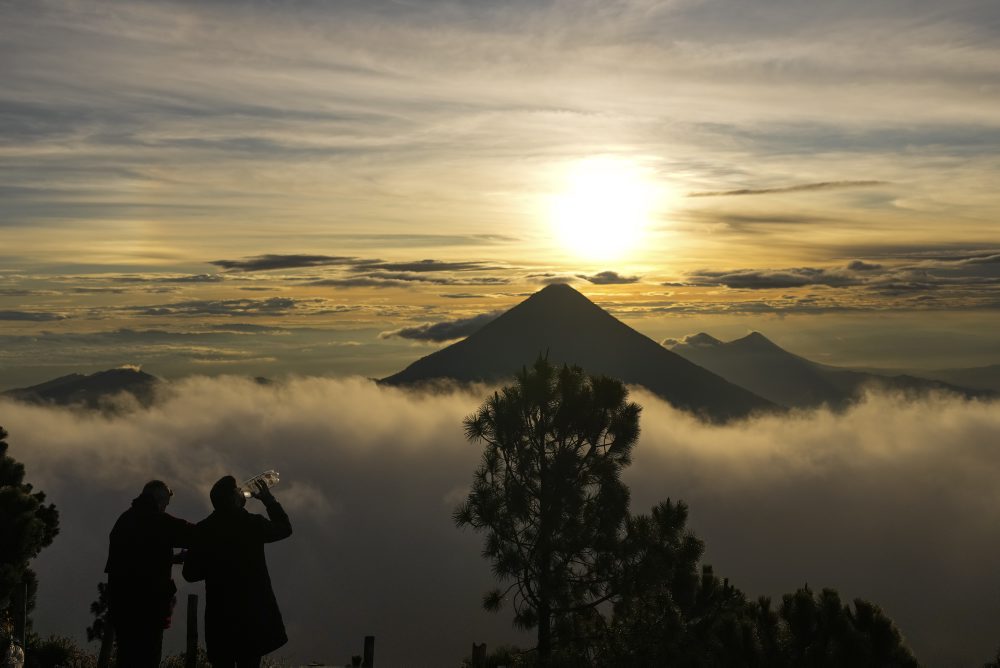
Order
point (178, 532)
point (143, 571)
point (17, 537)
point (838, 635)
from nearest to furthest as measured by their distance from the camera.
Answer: point (178, 532) < point (143, 571) < point (838, 635) < point (17, 537)

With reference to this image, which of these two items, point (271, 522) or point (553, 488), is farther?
point (553, 488)

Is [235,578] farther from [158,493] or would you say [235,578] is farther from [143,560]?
[158,493]

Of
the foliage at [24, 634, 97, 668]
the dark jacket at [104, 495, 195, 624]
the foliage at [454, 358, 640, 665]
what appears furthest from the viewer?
the foliage at [454, 358, 640, 665]

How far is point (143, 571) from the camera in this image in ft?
30.4

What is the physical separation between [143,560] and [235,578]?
3.02 ft

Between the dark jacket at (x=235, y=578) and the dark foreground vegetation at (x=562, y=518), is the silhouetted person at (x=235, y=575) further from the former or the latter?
the dark foreground vegetation at (x=562, y=518)

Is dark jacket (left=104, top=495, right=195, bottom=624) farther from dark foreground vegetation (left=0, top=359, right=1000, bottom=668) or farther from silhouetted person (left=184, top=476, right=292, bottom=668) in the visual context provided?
dark foreground vegetation (left=0, top=359, right=1000, bottom=668)

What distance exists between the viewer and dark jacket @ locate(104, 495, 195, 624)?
9.13m

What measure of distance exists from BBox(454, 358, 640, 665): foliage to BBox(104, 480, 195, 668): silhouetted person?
1829cm

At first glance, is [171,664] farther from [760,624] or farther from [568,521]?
[568,521]

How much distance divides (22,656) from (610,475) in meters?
17.7

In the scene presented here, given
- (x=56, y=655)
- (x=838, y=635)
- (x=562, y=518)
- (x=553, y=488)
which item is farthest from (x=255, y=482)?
(x=553, y=488)

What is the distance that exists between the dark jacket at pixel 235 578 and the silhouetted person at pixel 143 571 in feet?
0.80

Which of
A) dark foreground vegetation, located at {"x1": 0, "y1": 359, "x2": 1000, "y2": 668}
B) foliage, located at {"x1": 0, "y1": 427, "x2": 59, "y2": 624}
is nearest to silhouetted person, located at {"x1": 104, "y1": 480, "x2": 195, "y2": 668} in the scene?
dark foreground vegetation, located at {"x1": 0, "y1": 359, "x2": 1000, "y2": 668}
